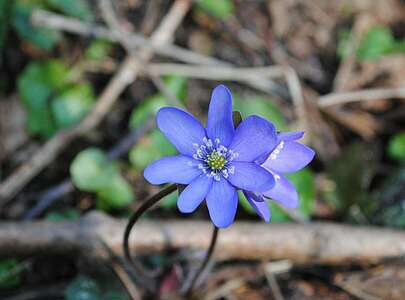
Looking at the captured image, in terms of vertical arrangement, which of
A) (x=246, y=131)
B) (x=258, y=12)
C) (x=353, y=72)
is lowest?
(x=246, y=131)

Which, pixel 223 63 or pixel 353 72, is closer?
pixel 223 63

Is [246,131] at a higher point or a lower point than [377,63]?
lower

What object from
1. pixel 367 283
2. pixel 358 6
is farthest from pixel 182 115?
pixel 358 6

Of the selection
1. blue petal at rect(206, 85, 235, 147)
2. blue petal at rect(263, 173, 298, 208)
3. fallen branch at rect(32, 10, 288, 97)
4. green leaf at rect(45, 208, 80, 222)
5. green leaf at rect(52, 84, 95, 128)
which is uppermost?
fallen branch at rect(32, 10, 288, 97)

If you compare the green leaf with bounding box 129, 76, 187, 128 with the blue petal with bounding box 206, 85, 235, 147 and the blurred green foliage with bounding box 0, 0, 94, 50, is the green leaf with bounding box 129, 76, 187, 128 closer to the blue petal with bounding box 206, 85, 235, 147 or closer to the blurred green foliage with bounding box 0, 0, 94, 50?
the blurred green foliage with bounding box 0, 0, 94, 50

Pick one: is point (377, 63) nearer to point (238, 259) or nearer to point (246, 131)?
point (238, 259)

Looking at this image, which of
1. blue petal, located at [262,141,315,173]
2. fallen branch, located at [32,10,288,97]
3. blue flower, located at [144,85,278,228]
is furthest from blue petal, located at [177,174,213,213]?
fallen branch, located at [32,10,288,97]

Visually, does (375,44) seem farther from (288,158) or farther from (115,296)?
(115,296)
